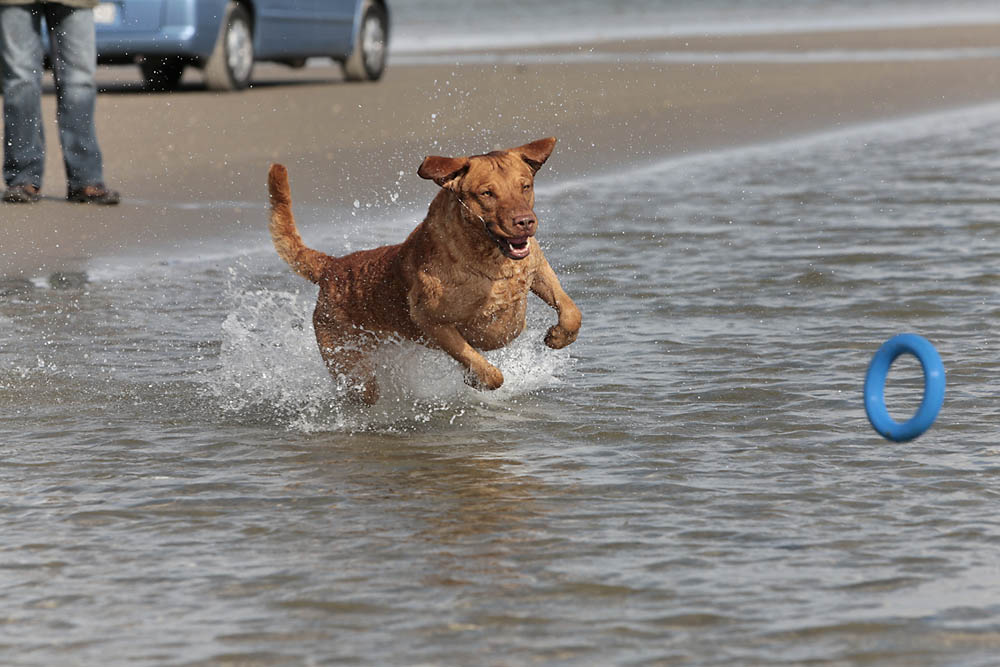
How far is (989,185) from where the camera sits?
11086mm

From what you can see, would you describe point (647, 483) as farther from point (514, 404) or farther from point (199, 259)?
point (199, 259)

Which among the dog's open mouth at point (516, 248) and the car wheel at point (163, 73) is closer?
the dog's open mouth at point (516, 248)

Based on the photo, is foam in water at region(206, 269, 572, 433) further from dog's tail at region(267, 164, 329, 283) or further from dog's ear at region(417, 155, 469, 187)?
dog's ear at region(417, 155, 469, 187)

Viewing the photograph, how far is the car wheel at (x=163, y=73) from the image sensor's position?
15539 millimetres

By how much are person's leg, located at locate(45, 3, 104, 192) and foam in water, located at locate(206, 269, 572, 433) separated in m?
3.20

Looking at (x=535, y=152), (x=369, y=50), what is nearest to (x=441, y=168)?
(x=535, y=152)

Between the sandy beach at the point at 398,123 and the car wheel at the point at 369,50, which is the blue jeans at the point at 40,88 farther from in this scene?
the car wheel at the point at 369,50

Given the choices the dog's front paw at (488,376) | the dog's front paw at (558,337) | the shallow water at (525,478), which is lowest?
the shallow water at (525,478)

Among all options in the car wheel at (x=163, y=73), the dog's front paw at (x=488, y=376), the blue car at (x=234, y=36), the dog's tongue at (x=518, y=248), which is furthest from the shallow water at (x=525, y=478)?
the car wheel at (x=163, y=73)

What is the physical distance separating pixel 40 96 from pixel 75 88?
21 centimetres

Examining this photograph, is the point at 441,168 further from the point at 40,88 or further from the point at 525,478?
the point at 40,88

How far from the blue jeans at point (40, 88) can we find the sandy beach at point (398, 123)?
0.26 meters

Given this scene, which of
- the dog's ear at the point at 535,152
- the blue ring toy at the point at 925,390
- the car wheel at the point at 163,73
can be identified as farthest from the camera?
the car wheel at the point at 163,73

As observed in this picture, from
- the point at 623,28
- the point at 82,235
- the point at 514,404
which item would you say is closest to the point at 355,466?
the point at 514,404
